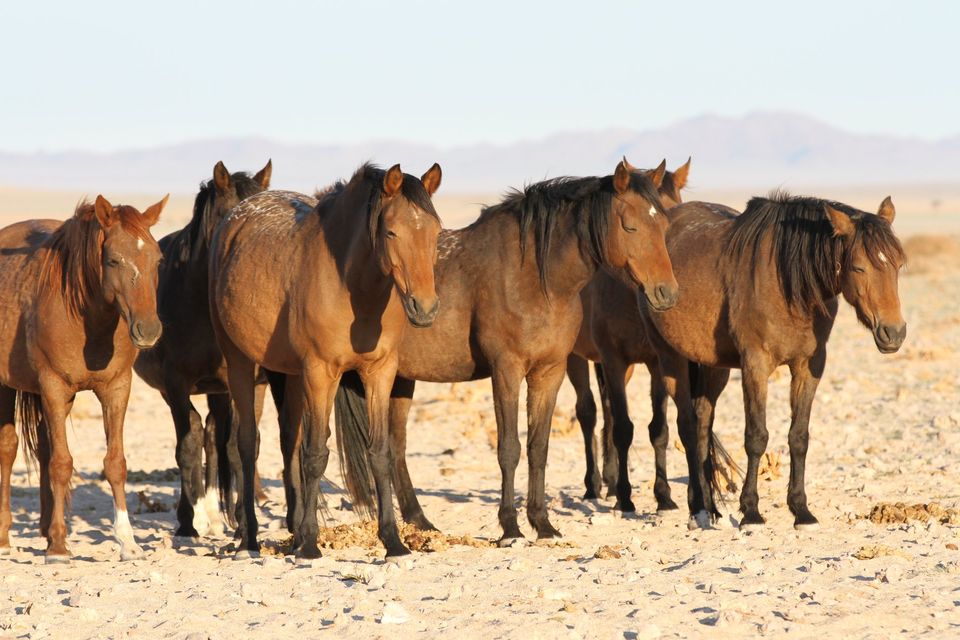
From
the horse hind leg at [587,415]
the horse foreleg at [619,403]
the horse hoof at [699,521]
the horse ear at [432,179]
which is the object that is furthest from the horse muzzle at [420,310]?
the horse hind leg at [587,415]

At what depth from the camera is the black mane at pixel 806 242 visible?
7.57m

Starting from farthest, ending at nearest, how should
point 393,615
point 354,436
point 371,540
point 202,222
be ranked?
point 202,222 < point 354,436 < point 371,540 < point 393,615

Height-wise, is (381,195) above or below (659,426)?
above

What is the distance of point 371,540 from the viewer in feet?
26.0

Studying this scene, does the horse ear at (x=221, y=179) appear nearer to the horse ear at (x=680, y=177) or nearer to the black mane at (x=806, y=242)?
the black mane at (x=806, y=242)

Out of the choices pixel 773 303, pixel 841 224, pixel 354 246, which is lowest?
pixel 773 303

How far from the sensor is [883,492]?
912 centimetres

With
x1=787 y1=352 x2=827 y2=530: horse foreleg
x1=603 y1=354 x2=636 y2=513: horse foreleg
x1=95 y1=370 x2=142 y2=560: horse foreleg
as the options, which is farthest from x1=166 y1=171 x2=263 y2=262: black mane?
x1=787 y1=352 x2=827 y2=530: horse foreleg

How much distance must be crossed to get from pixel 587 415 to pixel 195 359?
9.90 feet

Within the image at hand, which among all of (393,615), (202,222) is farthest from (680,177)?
(393,615)

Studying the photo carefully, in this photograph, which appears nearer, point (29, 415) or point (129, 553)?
point (129, 553)

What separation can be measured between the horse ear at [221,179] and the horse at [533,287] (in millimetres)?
1711

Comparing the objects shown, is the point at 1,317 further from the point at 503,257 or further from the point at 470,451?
the point at 470,451

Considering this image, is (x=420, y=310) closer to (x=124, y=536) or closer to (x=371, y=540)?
(x=371, y=540)
